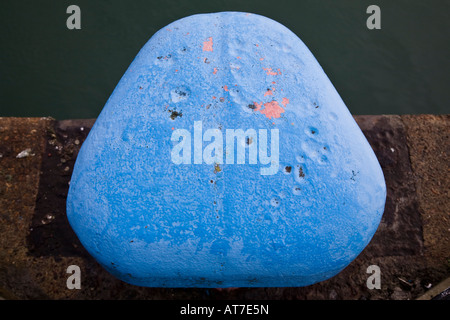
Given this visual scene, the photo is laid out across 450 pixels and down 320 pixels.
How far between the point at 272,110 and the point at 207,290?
1.17 meters

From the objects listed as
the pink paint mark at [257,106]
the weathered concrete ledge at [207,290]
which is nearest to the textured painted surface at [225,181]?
the pink paint mark at [257,106]

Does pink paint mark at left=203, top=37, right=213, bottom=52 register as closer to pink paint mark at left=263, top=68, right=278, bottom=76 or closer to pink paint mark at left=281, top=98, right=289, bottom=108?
pink paint mark at left=263, top=68, right=278, bottom=76

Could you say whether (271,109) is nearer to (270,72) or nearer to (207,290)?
(270,72)

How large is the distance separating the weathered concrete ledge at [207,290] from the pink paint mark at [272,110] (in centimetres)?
116

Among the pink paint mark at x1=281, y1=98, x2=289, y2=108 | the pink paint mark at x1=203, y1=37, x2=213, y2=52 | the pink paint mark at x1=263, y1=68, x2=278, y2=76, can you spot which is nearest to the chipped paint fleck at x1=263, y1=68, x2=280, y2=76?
the pink paint mark at x1=263, y1=68, x2=278, y2=76

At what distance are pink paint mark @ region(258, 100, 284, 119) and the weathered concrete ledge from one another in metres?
1.16

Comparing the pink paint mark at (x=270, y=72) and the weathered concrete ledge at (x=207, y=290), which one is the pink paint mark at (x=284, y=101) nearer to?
the pink paint mark at (x=270, y=72)

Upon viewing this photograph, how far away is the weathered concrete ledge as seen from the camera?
202cm

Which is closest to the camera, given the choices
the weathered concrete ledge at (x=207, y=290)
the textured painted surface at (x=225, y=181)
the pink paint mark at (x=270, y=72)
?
the textured painted surface at (x=225, y=181)

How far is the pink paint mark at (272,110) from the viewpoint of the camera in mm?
1295

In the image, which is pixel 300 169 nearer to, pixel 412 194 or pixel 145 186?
pixel 145 186
